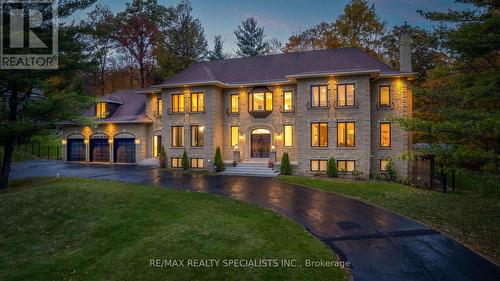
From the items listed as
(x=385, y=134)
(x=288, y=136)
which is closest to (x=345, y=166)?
(x=385, y=134)

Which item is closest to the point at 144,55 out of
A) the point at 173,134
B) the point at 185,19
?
the point at 185,19

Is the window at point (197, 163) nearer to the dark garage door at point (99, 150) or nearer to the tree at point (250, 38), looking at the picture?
the dark garage door at point (99, 150)

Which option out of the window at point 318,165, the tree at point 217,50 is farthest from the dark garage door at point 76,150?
the window at point 318,165

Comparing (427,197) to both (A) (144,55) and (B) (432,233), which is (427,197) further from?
(A) (144,55)

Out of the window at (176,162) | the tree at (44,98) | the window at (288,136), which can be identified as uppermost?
the tree at (44,98)

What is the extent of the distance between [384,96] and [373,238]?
15.4 meters

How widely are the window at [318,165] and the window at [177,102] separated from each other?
1245 centimetres

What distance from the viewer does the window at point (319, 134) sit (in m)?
21.7

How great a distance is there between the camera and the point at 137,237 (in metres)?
9.10

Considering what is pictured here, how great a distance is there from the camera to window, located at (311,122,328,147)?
21703 millimetres

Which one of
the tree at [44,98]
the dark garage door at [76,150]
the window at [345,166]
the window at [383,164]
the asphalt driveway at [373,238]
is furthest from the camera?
the dark garage door at [76,150]

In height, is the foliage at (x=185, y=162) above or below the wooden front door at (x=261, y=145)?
below

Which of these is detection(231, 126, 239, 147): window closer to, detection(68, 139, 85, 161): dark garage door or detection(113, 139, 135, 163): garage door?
detection(113, 139, 135, 163): garage door

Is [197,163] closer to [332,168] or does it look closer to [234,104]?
[234,104]
